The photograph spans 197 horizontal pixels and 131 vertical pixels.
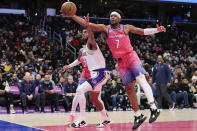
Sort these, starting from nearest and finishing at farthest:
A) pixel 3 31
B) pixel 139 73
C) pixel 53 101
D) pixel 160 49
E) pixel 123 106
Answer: pixel 139 73 → pixel 53 101 → pixel 123 106 → pixel 3 31 → pixel 160 49

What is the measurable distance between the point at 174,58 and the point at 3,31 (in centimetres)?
959

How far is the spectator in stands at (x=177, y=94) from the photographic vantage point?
14656 millimetres

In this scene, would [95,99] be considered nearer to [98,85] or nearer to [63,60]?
[98,85]

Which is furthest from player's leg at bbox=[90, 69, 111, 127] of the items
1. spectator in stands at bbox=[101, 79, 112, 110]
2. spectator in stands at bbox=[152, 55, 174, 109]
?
spectator in stands at bbox=[101, 79, 112, 110]

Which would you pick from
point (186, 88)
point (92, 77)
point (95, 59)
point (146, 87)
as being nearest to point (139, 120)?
point (146, 87)

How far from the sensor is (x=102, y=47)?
21.2 m

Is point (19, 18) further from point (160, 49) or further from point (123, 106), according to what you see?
point (123, 106)

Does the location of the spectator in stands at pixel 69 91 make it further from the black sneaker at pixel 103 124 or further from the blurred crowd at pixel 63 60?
the black sneaker at pixel 103 124

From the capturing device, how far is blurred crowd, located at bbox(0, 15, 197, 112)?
12812mm

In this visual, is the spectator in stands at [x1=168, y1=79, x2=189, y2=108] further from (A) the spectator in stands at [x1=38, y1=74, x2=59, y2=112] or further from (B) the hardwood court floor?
(B) the hardwood court floor

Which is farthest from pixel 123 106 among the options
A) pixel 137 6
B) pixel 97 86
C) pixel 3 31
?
pixel 137 6

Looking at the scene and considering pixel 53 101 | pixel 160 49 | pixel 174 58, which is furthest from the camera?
pixel 160 49

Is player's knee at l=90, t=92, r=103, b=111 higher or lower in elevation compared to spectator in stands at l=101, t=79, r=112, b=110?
higher

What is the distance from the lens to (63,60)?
1845 centimetres
